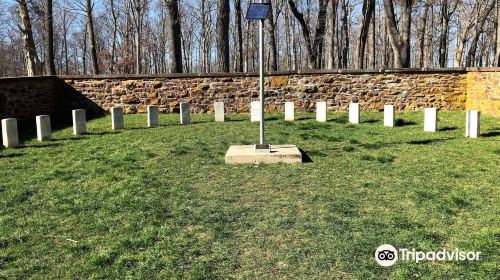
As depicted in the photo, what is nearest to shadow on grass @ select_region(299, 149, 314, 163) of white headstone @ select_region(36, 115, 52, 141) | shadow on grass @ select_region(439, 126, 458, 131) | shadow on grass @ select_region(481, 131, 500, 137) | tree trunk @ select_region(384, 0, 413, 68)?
shadow on grass @ select_region(481, 131, 500, 137)

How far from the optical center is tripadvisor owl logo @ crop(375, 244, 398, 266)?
3643 millimetres

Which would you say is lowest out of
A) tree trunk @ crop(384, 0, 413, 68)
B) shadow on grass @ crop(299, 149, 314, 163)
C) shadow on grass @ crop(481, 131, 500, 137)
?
shadow on grass @ crop(299, 149, 314, 163)

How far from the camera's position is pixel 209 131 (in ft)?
34.5

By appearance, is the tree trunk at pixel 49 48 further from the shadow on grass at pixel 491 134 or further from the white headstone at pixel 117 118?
the shadow on grass at pixel 491 134

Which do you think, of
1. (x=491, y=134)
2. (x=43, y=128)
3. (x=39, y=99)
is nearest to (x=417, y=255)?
(x=491, y=134)

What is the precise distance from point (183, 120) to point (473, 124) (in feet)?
24.3

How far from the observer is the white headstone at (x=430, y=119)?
32.6 feet

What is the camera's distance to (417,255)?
3.74 meters

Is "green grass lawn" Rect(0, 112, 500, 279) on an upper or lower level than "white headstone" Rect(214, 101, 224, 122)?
lower

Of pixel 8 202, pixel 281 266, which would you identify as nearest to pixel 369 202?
pixel 281 266

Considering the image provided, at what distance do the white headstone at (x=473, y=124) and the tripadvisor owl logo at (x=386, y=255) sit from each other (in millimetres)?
6495

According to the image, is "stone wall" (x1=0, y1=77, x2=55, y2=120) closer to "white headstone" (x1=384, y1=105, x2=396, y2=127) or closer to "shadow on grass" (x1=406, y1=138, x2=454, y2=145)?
"white headstone" (x1=384, y1=105, x2=396, y2=127)

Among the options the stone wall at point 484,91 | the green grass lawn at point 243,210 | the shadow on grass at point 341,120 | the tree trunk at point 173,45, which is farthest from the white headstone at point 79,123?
the stone wall at point 484,91

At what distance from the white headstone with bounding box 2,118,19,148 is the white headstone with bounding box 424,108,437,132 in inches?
369
